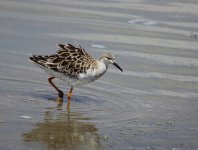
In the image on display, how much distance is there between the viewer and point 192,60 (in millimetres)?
14227

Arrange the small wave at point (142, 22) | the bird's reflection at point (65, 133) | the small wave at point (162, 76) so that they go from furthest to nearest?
the small wave at point (142, 22) < the small wave at point (162, 76) < the bird's reflection at point (65, 133)

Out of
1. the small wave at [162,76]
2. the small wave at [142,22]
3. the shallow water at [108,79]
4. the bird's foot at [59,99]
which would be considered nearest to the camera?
the shallow water at [108,79]

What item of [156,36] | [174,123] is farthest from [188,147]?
[156,36]

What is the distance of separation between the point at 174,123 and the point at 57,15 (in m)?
6.89

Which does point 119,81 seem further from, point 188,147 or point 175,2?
point 175,2

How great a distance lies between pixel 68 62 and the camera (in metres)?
11.9

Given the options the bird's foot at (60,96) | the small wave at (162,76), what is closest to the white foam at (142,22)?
the small wave at (162,76)

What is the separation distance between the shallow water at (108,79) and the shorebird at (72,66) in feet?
1.11

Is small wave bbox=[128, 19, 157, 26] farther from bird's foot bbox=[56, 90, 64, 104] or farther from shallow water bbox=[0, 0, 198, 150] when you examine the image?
bird's foot bbox=[56, 90, 64, 104]

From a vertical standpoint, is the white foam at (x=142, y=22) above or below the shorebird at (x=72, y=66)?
above

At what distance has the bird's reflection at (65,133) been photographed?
9234 mm

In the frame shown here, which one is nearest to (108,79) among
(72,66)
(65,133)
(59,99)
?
(72,66)

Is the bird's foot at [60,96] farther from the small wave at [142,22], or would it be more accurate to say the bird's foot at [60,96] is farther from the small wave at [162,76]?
the small wave at [142,22]

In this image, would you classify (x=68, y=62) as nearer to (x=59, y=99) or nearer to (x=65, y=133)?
(x=59, y=99)
